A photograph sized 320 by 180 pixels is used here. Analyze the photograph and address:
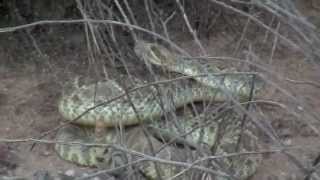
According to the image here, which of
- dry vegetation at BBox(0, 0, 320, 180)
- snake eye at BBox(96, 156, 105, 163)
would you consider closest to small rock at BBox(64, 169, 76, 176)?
dry vegetation at BBox(0, 0, 320, 180)

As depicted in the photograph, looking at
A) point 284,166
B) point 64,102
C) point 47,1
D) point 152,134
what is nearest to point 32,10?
point 47,1

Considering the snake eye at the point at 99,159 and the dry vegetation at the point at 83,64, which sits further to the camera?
the dry vegetation at the point at 83,64

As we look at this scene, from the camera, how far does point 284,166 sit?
16.0 feet

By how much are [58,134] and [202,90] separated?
3.30 feet

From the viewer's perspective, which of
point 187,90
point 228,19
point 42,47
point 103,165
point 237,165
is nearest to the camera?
point 237,165

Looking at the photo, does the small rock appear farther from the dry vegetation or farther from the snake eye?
the snake eye

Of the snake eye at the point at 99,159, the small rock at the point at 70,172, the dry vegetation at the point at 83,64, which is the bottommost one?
the small rock at the point at 70,172

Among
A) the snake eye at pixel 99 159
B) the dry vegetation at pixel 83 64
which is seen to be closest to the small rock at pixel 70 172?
the dry vegetation at pixel 83 64

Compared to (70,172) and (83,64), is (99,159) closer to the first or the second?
(70,172)

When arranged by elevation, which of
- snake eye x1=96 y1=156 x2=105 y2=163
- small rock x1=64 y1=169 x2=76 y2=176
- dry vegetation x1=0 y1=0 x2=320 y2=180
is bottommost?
small rock x1=64 y1=169 x2=76 y2=176

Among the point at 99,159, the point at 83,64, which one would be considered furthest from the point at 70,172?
the point at 83,64

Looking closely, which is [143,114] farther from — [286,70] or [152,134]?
[286,70]

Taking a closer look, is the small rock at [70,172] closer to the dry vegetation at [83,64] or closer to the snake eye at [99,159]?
the dry vegetation at [83,64]

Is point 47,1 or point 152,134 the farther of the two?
point 47,1
